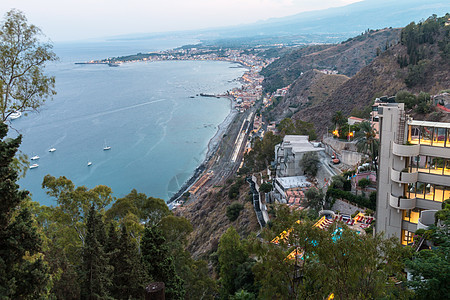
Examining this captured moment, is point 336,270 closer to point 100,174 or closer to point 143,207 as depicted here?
point 143,207

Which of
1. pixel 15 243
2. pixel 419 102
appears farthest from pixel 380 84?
pixel 15 243

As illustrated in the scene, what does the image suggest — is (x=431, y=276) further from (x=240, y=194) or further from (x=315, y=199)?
(x=240, y=194)

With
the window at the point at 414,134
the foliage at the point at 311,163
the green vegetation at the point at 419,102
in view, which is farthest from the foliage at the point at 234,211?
the green vegetation at the point at 419,102

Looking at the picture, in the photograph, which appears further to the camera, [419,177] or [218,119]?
[218,119]

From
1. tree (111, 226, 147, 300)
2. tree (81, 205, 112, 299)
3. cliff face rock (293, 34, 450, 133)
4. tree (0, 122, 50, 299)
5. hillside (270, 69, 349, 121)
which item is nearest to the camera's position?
tree (0, 122, 50, 299)

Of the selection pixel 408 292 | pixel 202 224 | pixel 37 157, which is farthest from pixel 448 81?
pixel 37 157

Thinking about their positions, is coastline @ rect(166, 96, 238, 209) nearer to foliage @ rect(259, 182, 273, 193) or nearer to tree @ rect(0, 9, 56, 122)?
foliage @ rect(259, 182, 273, 193)

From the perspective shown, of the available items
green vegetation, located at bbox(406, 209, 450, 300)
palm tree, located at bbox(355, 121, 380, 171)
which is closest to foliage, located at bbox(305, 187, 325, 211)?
palm tree, located at bbox(355, 121, 380, 171)

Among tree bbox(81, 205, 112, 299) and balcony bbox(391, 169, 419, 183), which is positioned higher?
balcony bbox(391, 169, 419, 183)
